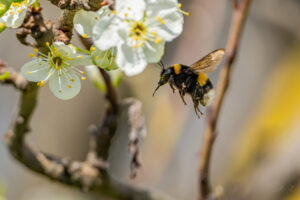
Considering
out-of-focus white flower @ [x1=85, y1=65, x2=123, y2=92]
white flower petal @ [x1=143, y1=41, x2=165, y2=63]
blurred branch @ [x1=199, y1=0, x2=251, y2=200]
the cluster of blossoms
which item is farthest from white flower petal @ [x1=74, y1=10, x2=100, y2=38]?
blurred branch @ [x1=199, y1=0, x2=251, y2=200]

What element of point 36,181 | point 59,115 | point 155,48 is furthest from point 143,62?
point 36,181

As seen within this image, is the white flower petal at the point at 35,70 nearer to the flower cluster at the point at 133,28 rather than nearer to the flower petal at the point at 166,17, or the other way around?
the flower cluster at the point at 133,28

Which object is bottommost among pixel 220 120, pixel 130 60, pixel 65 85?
pixel 220 120

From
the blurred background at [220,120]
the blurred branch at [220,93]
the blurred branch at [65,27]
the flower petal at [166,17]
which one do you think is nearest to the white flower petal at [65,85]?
the blurred branch at [65,27]

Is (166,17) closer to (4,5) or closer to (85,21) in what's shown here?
(85,21)

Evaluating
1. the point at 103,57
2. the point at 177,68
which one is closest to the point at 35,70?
the point at 103,57

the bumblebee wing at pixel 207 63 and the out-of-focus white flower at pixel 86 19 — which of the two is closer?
the out-of-focus white flower at pixel 86 19
